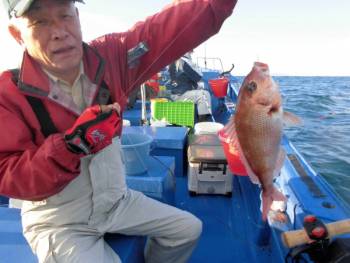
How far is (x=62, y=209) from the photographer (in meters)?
1.94

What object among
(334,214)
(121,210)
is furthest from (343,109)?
(121,210)

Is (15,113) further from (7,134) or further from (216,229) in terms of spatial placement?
(216,229)

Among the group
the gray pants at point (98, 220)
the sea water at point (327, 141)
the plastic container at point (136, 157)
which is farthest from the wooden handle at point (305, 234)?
the sea water at point (327, 141)

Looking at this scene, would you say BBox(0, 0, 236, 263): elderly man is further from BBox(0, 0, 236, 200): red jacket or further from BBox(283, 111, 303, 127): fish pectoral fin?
BBox(283, 111, 303, 127): fish pectoral fin

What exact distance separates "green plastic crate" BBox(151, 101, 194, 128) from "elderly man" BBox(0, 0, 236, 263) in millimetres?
2933

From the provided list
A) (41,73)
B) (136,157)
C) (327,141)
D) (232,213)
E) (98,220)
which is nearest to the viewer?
(41,73)

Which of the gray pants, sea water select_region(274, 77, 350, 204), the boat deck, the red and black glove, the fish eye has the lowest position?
sea water select_region(274, 77, 350, 204)

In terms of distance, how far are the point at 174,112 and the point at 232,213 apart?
2180 mm

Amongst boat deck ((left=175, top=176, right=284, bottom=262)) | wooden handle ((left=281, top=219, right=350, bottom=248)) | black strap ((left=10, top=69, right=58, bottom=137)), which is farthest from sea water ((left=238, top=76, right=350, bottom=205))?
black strap ((left=10, top=69, right=58, bottom=137))

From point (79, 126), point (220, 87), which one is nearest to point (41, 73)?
point (79, 126)

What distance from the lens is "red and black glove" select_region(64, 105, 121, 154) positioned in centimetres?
159

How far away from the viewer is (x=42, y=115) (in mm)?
1811

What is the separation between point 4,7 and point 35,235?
4.45 ft

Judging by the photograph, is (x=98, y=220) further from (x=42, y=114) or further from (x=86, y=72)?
(x=86, y=72)
